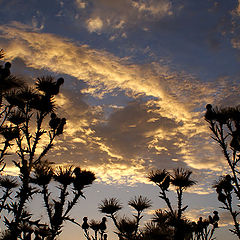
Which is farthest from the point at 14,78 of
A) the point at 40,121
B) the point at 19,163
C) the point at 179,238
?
the point at 179,238

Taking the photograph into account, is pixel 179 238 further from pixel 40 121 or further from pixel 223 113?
pixel 223 113

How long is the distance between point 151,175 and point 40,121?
190 inches

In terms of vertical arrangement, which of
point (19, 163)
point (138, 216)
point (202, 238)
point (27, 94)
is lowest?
point (202, 238)

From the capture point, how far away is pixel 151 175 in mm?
8117

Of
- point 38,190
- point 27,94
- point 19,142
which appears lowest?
point 38,190

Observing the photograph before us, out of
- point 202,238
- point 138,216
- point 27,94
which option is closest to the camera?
point 27,94

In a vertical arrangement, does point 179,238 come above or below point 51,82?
below

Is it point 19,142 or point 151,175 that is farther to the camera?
point 151,175

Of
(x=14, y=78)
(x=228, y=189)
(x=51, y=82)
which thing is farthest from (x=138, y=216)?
(x=14, y=78)

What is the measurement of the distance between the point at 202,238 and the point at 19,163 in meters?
7.64

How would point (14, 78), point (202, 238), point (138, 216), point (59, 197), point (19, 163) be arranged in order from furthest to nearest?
point (138, 216), point (202, 238), point (19, 163), point (59, 197), point (14, 78)

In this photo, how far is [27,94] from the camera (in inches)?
292

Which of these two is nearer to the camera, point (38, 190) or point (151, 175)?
point (38, 190)

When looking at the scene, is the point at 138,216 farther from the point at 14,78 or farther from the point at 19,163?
the point at 14,78
